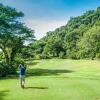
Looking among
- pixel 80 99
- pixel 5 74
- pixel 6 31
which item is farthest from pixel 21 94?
pixel 6 31

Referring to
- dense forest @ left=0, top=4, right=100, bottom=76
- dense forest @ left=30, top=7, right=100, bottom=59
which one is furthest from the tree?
dense forest @ left=30, top=7, right=100, bottom=59

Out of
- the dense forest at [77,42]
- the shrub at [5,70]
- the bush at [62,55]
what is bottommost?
the shrub at [5,70]

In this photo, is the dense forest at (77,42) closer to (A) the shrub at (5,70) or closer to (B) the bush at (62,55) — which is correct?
(B) the bush at (62,55)

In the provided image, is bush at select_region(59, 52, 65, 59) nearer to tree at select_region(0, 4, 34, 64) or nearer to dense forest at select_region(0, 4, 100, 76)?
dense forest at select_region(0, 4, 100, 76)

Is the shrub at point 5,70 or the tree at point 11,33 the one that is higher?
the tree at point 11,33

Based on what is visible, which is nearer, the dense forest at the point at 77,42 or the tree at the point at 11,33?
the tree at the point at 11,33

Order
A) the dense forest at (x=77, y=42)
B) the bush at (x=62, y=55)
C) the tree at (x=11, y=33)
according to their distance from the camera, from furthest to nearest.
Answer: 1. the bush at (x=62, y=55)
2. the dense forest at (x=77, y=42)
3. the tree at (x=11, y=33)

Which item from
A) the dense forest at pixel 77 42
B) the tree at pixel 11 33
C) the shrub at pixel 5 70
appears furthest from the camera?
the dense forest at pixel 77 42

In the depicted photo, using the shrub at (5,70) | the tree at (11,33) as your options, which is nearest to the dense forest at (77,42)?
the tree at (11,33)

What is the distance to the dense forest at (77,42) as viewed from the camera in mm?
108125

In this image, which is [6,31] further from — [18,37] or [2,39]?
[18,37]

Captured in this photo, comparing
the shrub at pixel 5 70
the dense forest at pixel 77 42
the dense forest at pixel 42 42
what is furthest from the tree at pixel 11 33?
the dense forest at pixel 77 42

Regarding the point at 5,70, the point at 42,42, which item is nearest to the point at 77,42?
the point at 42,42

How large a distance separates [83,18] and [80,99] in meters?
138
